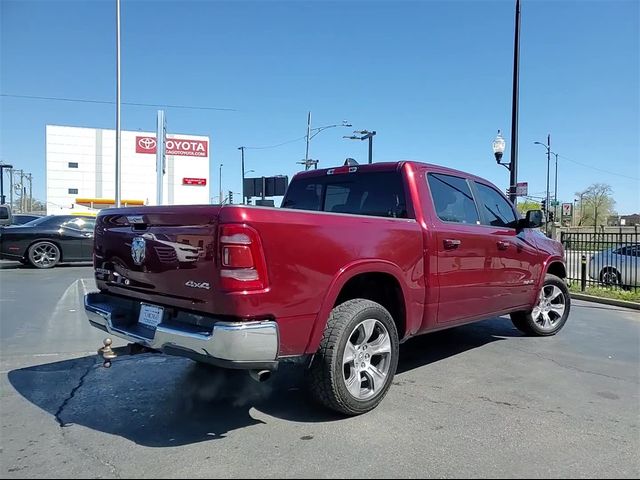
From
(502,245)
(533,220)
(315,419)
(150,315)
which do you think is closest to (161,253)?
(150,315)

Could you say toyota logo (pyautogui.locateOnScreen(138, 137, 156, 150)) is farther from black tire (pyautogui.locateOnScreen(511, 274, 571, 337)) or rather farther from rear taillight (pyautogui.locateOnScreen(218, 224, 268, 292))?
rear taillight (pyautogui.locateOnScreen(218, 224, 268, 292))

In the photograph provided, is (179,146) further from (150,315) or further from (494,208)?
(150,315)

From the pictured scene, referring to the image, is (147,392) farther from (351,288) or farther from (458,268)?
(458,268)

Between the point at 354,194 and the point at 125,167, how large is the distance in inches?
2173

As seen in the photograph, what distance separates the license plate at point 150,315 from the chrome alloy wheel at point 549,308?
4.76 meters

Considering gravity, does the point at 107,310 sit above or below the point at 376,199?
below

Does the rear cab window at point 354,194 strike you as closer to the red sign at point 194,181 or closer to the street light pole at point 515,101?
the street light pole at point 515,101

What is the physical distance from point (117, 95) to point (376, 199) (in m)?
18.4

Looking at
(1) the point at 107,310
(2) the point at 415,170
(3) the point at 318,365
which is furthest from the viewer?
(2) the point at 415,170

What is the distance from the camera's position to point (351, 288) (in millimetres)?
3988

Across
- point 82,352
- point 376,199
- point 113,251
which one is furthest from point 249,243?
point 82,352

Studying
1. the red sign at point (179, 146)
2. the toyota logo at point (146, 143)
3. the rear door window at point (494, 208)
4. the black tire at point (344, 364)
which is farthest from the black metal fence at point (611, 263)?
the toyota logo at point (146, 143)

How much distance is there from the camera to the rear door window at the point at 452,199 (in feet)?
15.3

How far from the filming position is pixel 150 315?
358 cm
